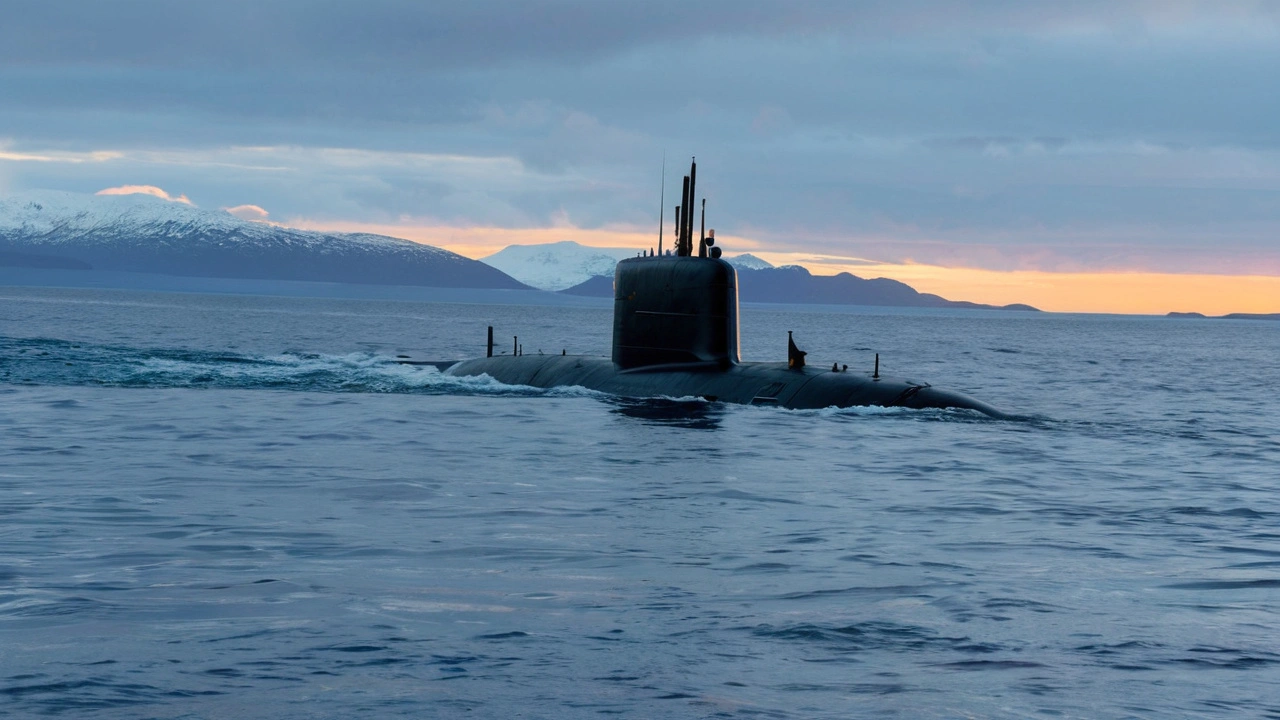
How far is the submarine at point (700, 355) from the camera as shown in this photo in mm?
26672

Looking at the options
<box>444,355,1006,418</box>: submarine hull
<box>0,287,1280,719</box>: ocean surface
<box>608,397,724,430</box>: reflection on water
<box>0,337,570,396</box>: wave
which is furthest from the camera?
<box>0,337,570,396</box>: wave

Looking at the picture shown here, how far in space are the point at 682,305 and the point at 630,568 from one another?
17.4 m

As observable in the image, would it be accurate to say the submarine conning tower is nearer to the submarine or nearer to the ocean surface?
the submarine

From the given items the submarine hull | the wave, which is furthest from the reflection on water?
the wave

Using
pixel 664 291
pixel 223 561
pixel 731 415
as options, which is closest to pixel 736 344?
pixel 664 291

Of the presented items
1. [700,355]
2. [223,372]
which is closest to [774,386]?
[700,355]

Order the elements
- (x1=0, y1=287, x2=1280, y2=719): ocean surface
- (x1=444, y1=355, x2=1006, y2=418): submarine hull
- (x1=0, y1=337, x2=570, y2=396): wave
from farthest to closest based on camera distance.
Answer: (x1=0, y1=337, x2=570, y2=396): wave, (x1=444, y1=355, x2=1006, y2=418): submarine hull, (x1=0, y1=287, x2=1280, y2=719): ocean surface

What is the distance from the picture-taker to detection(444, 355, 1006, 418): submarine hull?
86.8 ft

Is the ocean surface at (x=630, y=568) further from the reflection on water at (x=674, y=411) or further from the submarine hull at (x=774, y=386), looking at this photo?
the submarine hull at (x=774, y=386)

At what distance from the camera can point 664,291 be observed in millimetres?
28438

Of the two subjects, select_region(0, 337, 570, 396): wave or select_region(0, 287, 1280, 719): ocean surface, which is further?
select_region(0, 337, 570, 396): wave

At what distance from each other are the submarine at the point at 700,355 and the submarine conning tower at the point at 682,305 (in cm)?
2

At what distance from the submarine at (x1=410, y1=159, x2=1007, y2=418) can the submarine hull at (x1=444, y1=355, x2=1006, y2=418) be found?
20 millimetres

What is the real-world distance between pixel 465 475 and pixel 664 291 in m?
11.8
